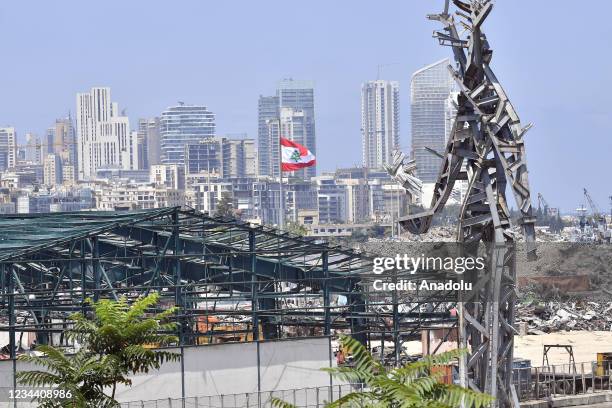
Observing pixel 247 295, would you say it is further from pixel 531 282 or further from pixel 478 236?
pixel 531 282

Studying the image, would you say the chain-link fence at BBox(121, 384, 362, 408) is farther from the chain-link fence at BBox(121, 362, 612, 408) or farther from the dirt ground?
the dirt ground

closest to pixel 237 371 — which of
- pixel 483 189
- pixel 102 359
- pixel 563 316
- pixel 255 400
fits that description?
pixel 255 400

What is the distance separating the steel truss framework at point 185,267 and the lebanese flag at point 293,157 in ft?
180

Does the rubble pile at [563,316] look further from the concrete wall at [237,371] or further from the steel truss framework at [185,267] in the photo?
the concrete wall at [237,371]

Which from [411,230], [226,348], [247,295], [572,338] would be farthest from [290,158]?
[411,230]

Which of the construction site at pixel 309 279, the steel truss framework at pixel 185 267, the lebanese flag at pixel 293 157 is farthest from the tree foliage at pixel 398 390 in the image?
the lebanese flag at pixel 293 157

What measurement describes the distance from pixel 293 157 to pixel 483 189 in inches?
3150

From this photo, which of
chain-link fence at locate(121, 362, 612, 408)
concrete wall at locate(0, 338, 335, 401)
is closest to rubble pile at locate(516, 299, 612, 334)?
chain-link fence at locate(121, 362, 612, 408)

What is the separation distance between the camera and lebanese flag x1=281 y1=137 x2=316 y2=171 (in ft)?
345

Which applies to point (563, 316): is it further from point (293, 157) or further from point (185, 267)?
point (185, 267)

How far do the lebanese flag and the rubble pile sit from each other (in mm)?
23972

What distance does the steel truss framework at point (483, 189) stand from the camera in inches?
1045

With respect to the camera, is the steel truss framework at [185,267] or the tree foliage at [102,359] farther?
the steel truss framework at [185,267]

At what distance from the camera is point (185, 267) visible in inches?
1831
